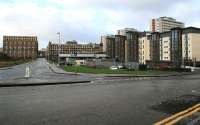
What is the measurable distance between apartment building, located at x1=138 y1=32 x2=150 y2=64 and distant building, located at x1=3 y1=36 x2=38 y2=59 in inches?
2680

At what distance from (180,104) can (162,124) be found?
13.0ft

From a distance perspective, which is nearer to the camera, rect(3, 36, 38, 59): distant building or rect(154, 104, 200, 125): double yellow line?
rect(154, 104, 200, 125): double yellow line

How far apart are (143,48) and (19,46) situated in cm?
7692

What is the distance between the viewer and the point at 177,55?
130m


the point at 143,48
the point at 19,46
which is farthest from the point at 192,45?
the point at 19,46

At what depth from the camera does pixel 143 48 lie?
527 ft

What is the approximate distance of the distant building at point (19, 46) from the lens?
17662 centimetres

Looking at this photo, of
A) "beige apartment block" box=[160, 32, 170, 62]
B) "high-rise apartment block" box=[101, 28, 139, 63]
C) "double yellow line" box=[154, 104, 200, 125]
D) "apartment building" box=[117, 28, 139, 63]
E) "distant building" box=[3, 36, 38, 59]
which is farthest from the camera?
"distant building" box=[3, 36, 38, 59]

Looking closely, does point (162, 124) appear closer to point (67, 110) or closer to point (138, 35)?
point (67, 110)

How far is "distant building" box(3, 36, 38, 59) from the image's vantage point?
579ft

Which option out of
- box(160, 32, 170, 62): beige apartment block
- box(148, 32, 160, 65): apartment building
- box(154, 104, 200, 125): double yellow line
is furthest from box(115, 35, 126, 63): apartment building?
box(154, 104, 200, 125): double yellow line

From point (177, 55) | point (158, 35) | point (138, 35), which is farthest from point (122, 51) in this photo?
point (177, 55)

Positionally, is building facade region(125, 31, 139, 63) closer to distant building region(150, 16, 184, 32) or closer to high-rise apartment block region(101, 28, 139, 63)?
high-rise apartment block region(101, 28, 139, 63)

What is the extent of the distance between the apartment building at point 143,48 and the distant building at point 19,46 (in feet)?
223
